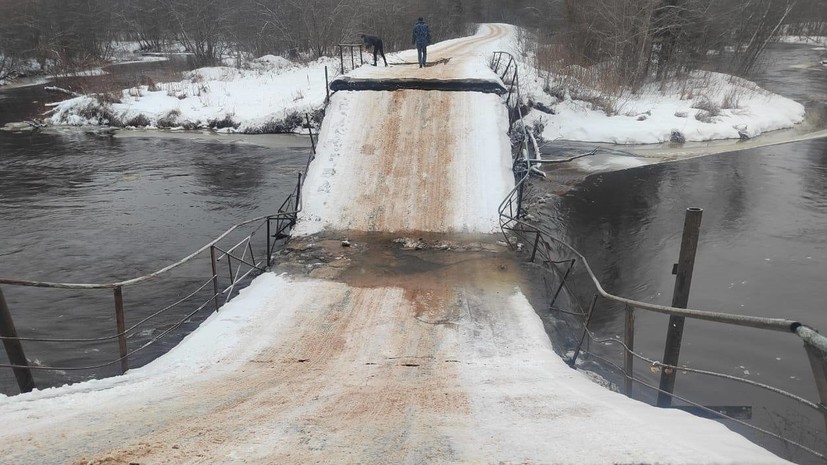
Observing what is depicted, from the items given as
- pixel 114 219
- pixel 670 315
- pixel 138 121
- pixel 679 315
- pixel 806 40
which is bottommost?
pixel 114 219

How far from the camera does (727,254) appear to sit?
1312cm

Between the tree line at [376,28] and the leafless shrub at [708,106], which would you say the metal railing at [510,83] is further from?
the leafless shrub at [708,106]

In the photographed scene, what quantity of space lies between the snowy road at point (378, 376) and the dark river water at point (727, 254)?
9.71 feet

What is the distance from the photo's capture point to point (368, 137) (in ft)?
46.0

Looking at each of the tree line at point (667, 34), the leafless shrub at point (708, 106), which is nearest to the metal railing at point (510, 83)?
the tree line at point (667, 34)

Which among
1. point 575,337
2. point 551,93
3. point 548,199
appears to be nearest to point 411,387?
point 575,337

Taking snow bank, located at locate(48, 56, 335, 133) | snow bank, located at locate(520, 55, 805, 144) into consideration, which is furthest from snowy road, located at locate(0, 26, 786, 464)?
snow bank, located at locate(48, 56, 335, 133)

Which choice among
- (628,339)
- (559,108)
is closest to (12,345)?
(628,339)

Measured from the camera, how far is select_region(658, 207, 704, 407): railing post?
6314mm

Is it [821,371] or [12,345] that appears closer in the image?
[821,371]

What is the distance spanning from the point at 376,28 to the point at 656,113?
2456 cm

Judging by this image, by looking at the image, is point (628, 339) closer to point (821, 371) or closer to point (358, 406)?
point (821, 371)

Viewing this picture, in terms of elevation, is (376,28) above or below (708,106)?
above

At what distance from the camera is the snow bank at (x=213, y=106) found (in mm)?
28562
